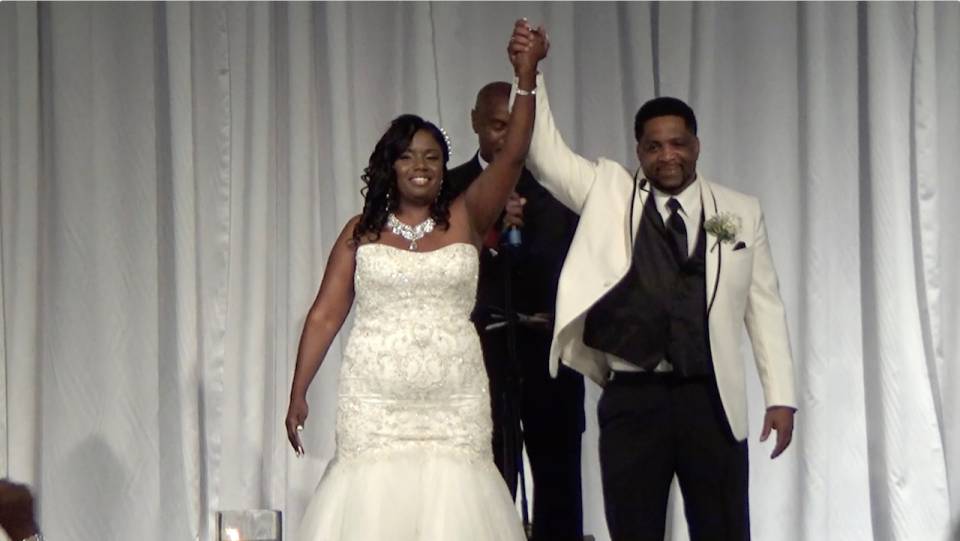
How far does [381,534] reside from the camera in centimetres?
412

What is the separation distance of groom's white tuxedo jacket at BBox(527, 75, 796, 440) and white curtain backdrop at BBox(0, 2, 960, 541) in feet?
4.32

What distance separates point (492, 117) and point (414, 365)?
0.97m

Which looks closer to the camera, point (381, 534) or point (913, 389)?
point (381, 534)

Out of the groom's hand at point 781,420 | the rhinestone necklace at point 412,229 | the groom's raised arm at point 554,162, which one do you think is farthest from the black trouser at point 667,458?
the rhinestone necklace at point 412,229

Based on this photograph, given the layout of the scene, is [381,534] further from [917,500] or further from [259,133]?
[917,500]

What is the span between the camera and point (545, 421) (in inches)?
181

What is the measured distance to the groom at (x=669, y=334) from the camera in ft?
13.5

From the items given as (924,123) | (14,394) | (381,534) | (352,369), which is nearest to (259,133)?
(14,394)

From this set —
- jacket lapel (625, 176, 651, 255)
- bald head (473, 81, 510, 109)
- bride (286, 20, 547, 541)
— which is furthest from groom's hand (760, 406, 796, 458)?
bald head (473, 81, 510, 109)

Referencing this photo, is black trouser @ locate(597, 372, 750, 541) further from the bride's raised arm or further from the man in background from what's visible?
the bride's raised arm

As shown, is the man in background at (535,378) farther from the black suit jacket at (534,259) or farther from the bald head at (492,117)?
the bald head at (492,117)

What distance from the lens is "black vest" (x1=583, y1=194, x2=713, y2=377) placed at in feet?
13.5

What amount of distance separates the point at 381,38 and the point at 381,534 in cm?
223

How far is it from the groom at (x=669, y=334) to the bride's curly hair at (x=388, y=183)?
1.14ft
